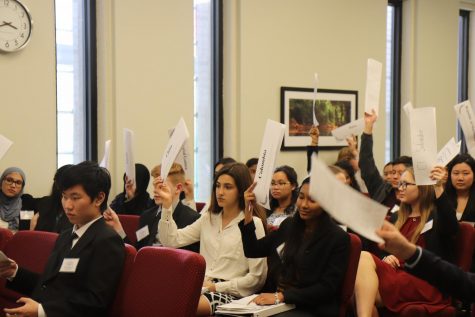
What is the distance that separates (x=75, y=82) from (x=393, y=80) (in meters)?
Answer: 5.44

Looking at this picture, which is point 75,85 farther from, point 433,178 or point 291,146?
point 433,178

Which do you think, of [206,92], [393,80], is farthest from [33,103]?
[393,80]

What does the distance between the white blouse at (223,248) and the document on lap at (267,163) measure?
295 mm

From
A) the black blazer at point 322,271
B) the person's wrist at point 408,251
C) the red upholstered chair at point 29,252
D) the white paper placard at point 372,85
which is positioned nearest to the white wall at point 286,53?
the white paper placard at point 372,85

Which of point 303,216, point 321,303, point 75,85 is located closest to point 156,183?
point 303,216

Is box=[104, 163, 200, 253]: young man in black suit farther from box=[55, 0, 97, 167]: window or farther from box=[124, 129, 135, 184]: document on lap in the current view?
box=[55, 0, 97, 167]: window

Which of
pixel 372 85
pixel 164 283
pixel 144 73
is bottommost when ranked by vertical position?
pixel 164 283

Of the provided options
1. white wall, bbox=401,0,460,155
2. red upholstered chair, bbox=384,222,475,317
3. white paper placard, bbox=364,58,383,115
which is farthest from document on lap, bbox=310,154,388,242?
white wall, bbox=401,0,460,155

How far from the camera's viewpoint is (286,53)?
8.36 meters

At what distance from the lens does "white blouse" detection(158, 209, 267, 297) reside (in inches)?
145

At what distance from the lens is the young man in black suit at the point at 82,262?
2.73m

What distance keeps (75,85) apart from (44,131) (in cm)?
76

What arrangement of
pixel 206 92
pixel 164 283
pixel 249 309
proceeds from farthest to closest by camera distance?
pixel 206 92 < pixel 249 309 < pixel 164 283

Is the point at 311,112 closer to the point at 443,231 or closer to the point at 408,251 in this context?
the point at 443,231
